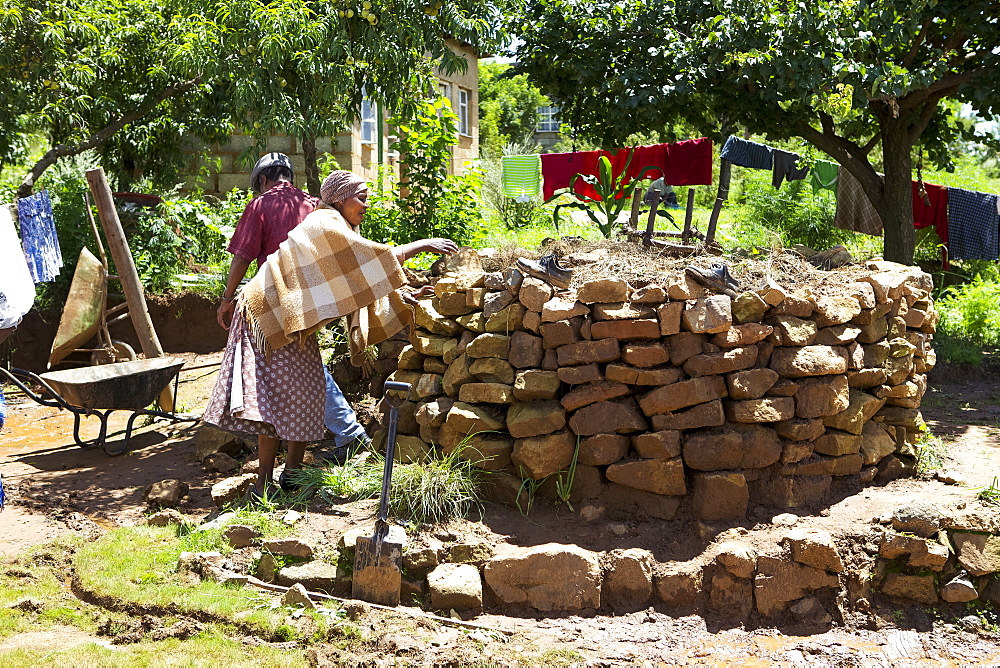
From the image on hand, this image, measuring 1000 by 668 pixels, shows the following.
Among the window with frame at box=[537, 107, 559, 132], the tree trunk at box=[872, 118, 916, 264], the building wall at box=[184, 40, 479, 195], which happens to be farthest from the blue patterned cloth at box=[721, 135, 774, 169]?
the window with frame at box=[537, 107, 559, 132]

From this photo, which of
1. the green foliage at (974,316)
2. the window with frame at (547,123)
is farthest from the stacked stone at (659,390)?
the window with frame at (547,123)

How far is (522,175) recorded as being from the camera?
1380 cm

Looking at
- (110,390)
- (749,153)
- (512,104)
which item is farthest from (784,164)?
(512,104)

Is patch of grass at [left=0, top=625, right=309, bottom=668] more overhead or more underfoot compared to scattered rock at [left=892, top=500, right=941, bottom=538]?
more underfoot

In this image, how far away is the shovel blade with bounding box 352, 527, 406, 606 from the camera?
4090 mm

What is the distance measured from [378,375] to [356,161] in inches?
323

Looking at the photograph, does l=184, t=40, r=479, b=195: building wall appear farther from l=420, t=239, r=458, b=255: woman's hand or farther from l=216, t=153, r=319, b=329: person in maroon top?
l=420, t=239, r=458, b=255: woman's hand

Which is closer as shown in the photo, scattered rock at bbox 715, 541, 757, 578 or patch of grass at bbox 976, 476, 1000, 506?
scattered rock at bbox 715, 541, 757, 578

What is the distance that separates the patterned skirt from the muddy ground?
1.71ft

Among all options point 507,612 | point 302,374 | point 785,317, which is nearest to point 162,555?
point 302,374

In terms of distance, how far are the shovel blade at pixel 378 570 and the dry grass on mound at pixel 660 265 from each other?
1880 mm

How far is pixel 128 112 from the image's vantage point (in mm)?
9719

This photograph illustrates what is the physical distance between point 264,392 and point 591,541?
193 cm

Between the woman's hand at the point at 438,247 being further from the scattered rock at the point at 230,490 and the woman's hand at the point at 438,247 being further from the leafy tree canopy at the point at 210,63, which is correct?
the leafy tree canopy at the point at 210,63
